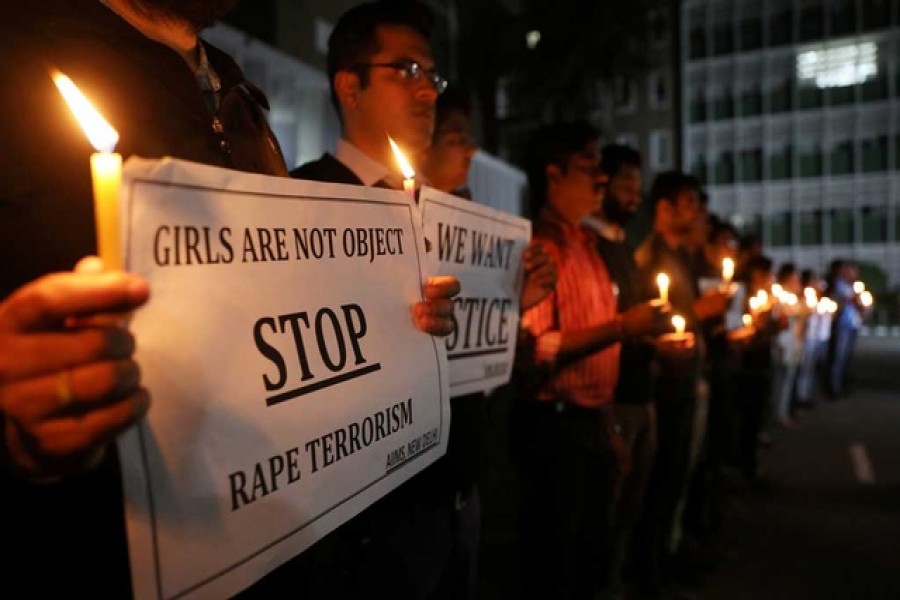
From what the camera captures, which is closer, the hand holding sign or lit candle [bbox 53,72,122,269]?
lit candle [bbox 53,72,122,269]

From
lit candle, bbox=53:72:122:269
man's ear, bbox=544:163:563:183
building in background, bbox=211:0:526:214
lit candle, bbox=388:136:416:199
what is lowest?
lit candle, bbox=53:72:122:269

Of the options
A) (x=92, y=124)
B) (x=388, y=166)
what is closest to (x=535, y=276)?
(x=388, y=166)

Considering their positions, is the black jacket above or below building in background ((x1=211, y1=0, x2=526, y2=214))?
below

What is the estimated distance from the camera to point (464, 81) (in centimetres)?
1936

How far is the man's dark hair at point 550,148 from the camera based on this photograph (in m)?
3.24

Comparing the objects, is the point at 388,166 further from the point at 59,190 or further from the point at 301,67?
the point at 301,67

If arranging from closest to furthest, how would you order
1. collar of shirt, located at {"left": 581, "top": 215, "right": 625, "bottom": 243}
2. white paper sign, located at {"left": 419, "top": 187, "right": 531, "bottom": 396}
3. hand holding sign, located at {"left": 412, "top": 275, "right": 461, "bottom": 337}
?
hand holding sign, located at {"left": 412, "top": 275, "right": 461, "bottom": 337} < white paper sign, located at {"left": 419, "top": 187, "right": 531, "bottom": 396} < collar of shirt, located at {"left": 581, "top": 215, "right": 625, "bottom": 243}

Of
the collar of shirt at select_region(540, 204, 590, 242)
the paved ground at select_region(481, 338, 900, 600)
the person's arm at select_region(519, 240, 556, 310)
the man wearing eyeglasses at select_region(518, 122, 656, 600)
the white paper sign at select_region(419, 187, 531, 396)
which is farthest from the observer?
the paved ground at select_region(481, 338, 900, 600)

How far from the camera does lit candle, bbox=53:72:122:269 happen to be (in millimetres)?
741

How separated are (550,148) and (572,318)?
84 centimetres

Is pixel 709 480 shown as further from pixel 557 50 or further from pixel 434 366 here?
pixel 557 50

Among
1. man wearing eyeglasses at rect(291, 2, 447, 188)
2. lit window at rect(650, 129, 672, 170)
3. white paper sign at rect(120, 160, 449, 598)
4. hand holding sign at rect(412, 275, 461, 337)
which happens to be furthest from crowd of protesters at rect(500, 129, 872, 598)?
lit window at rect(650, 129, 672, 170)

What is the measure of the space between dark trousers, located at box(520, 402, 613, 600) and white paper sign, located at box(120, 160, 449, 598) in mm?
1591

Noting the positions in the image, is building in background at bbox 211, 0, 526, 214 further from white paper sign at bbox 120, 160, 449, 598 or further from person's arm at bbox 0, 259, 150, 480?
person's arm at bbox 0, 259, 150, 480
